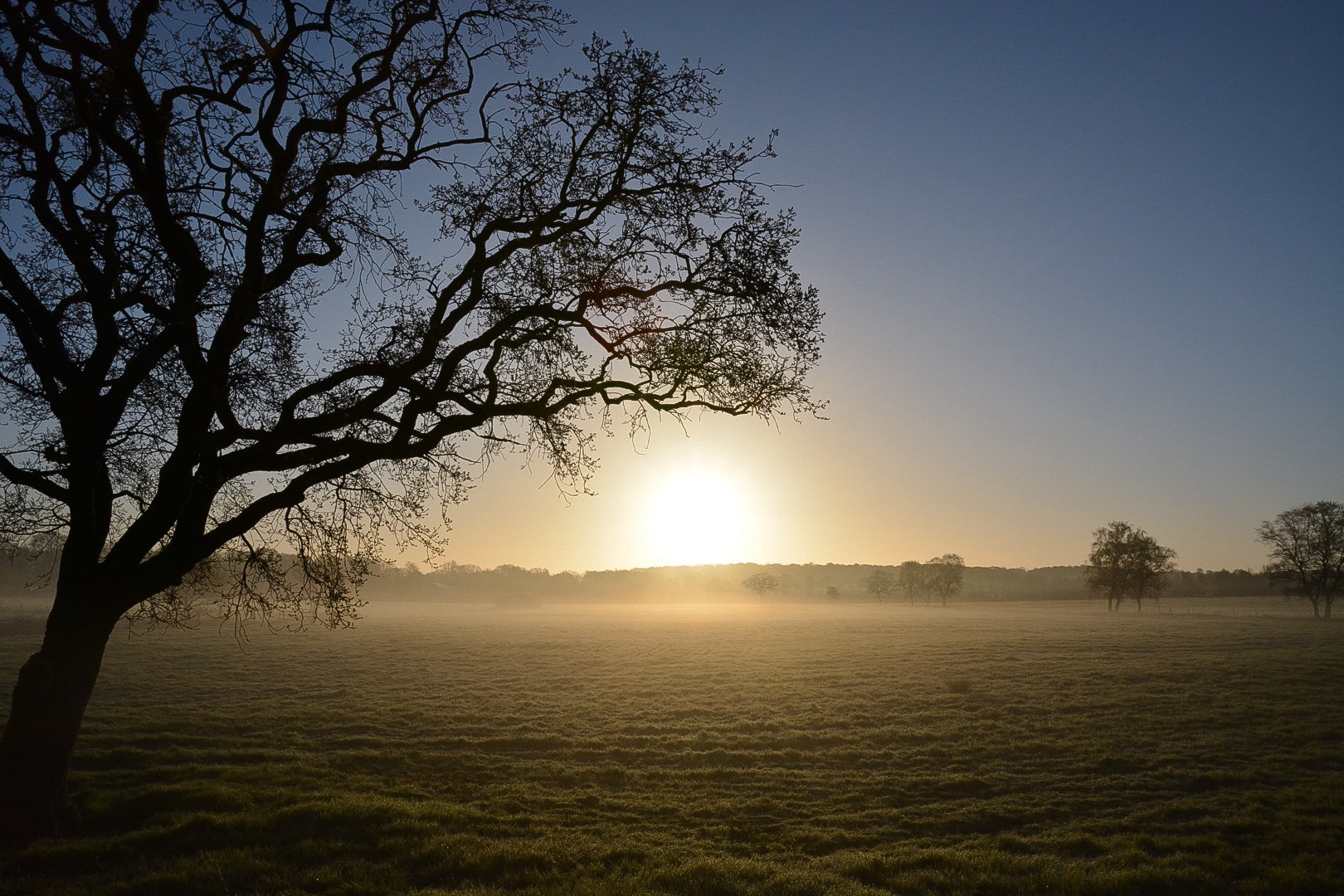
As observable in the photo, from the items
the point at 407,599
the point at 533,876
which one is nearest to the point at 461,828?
the point at 533,876

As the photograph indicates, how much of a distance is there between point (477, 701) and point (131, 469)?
16336mm

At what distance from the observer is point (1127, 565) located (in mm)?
84562

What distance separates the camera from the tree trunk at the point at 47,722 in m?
9.42

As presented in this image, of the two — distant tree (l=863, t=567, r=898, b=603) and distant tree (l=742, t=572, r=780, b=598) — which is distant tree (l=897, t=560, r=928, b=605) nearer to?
distant tree (l=863, t=567, r=898, b=603)

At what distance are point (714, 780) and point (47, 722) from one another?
39.0 feet

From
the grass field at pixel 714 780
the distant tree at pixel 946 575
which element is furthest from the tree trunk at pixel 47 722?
the distant tree at pixel 946 575

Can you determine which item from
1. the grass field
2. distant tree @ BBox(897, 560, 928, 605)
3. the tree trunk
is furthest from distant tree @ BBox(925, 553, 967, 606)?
the tree trunk

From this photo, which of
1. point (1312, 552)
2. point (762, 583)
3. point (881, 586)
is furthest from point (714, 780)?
point (762, 583)

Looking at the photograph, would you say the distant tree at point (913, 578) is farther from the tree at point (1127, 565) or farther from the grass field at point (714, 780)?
the grass field at point (714, 780)

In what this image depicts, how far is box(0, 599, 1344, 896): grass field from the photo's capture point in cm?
936

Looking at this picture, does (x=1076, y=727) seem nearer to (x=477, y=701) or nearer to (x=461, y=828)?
(x=461, y=828)

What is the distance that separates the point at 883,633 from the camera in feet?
178

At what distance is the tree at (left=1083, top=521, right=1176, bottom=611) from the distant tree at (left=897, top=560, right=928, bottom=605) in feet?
172

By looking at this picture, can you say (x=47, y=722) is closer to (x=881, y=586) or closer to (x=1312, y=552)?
(x=1312, y=552)
